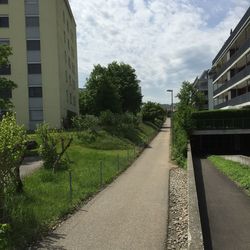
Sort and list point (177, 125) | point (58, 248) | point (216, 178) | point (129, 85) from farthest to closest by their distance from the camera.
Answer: point (129, 85) < point (177, 125) < point (216, 178) < point (58, 248)

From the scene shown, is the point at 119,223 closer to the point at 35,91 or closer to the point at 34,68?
the point at 35,91

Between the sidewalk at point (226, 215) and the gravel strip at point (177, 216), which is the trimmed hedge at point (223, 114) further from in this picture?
the gravel strip at point (177, 216)

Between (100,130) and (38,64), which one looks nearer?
(100,130)

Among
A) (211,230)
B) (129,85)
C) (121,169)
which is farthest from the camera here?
(129,85)

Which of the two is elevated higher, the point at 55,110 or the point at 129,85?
the point at 129,85

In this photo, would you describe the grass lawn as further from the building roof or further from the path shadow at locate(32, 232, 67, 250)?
the building roof

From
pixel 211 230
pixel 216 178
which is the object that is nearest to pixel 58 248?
pixel 211 230

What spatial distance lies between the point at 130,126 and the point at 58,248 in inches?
1848

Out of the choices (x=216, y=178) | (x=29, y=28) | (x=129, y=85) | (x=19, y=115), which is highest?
(x=29, y=28)

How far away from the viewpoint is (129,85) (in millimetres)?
77250

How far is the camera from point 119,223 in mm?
11477

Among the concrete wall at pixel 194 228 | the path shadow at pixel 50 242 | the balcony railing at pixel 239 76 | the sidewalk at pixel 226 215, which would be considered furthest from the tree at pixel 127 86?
the path shadow at pixel 50 242

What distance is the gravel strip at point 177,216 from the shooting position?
9992 mm

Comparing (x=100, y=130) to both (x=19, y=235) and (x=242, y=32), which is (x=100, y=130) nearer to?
(x=242, y=32)
